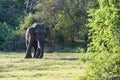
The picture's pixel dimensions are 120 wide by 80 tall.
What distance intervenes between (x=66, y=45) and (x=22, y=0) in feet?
44.9

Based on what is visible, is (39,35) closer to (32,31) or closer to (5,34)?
(32,31)

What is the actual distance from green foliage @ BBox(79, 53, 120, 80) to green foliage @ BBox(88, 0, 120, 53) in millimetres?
197

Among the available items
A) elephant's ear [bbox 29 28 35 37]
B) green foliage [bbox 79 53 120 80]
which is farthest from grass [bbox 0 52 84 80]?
elephant's ear [bbox 29 28 35 37]

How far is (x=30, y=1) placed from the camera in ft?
156

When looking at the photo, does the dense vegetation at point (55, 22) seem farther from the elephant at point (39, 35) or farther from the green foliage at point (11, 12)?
the elephant at point (39, 35)

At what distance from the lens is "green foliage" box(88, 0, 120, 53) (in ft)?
44.5

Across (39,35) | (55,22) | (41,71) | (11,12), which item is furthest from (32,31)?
(11,12)

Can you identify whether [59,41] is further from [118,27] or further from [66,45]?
[118,27]

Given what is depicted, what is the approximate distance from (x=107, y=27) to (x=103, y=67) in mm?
1137

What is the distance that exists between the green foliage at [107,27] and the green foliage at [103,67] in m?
0.20

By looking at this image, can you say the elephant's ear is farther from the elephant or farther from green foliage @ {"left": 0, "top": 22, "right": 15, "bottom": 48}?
green foliage @ {"left": 0, "top": 22, "right": 15, "bottom": 48}

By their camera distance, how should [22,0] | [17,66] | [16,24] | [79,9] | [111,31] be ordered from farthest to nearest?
[22,0]
[16,24]
[79,9]
[17,66]
[111,31]

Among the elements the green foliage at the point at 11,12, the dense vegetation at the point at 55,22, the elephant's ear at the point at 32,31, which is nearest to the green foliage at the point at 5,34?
the dense vegetation at the point at 55,22

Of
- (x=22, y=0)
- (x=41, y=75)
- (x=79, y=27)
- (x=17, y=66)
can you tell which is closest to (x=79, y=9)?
(x=79, y=27)
